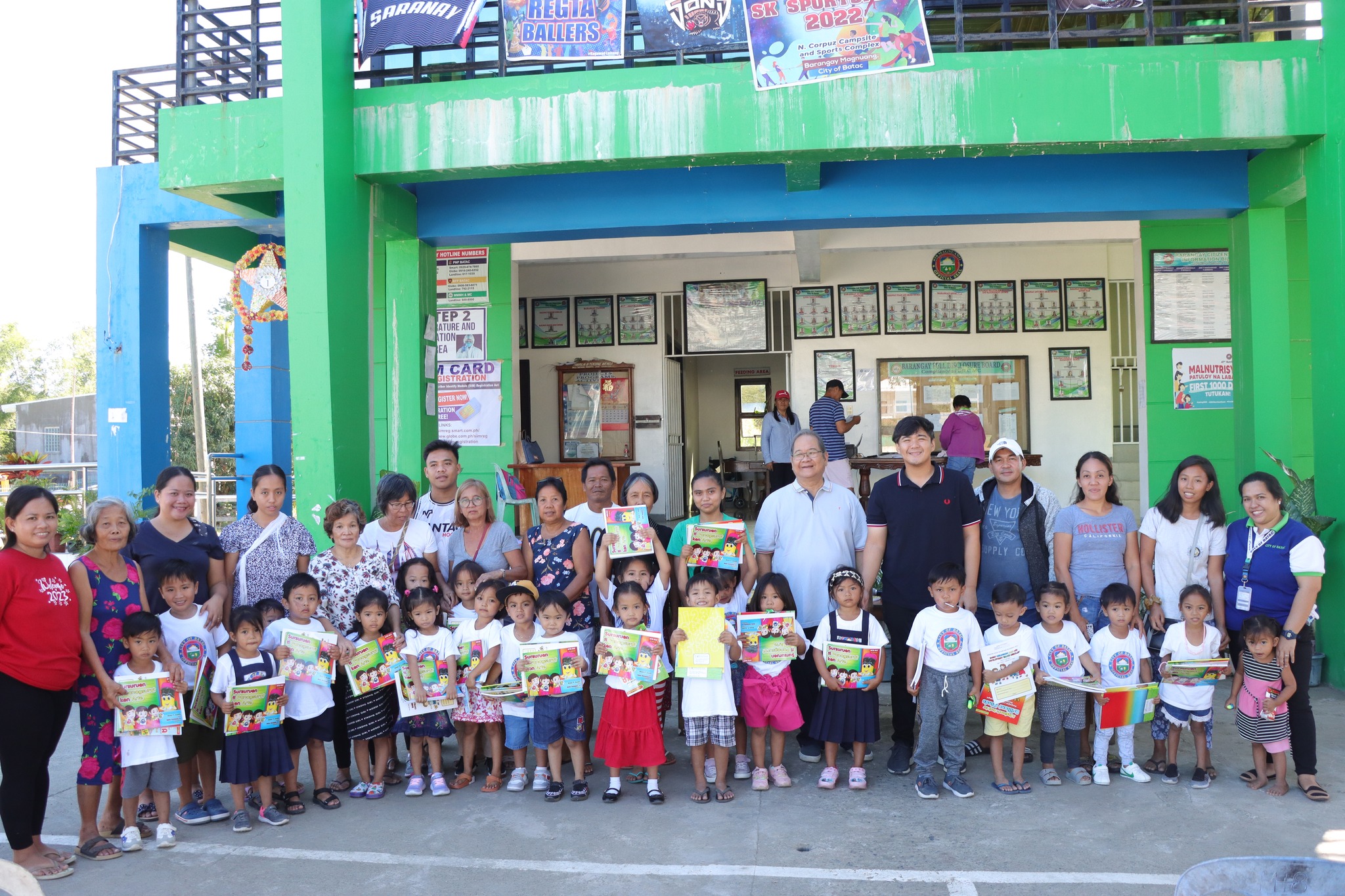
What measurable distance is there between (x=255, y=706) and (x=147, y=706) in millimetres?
384

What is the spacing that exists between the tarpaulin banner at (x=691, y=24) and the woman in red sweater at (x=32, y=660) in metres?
4.23

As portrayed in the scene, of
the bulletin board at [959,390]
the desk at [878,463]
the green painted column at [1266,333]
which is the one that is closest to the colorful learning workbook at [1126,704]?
the green painted column at [1266,333]

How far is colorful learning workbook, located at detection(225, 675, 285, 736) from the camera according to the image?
153 inches

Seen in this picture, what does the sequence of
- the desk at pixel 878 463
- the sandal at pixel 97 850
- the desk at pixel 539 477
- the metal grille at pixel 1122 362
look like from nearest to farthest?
the sandal at pixel 97 850, the desk at pixel 539 477, the desk at pixel 878 463, the metal grille at pixel 1122 362

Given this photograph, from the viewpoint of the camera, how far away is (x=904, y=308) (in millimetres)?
11352

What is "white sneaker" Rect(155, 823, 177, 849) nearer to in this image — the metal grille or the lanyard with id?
the lanyard with id

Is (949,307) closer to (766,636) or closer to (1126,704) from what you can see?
(1126,704)

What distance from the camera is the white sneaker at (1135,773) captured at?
424 centimetres

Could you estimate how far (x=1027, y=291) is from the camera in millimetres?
11195

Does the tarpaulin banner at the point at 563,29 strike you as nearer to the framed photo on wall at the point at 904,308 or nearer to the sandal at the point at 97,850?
the sandal at the point at 97,850

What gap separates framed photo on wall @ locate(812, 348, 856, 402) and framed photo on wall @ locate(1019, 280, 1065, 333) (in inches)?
78.5

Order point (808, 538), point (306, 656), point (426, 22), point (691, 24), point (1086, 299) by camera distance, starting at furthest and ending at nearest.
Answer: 1. point (1086, 299)
2. point (426, 22)
3. point (691, 24)
4. point (808, 538)
5. point (306, 656)

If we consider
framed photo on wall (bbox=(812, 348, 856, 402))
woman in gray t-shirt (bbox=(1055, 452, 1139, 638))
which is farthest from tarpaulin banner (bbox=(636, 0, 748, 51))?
framed photo on wall (bbox=(812, 348, 856, 402))

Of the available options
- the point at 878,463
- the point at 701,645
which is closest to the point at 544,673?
the point at 701,645
